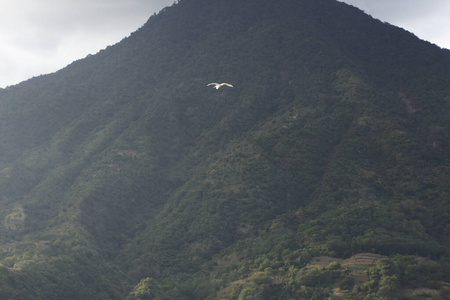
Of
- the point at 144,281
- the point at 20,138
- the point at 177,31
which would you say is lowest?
the point at 144,281

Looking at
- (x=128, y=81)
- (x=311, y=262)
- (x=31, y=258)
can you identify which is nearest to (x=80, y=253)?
(x=31, y=258)

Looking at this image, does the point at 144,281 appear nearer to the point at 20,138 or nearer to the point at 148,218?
the point at 148,218

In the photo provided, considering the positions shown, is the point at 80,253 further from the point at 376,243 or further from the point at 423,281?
the point at 423,281

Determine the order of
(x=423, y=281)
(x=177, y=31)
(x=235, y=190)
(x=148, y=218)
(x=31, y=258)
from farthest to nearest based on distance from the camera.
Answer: (x=177, y=31)
(x=148, y=218)
(x=235, y=190)
(x=31, y=258)
(x=423, y=281)

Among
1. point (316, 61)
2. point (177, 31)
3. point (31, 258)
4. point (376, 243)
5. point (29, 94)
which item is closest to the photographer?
point (376, 243)

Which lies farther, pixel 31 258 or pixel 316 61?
pixel 316 61

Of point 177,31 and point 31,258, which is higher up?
point 177,31
